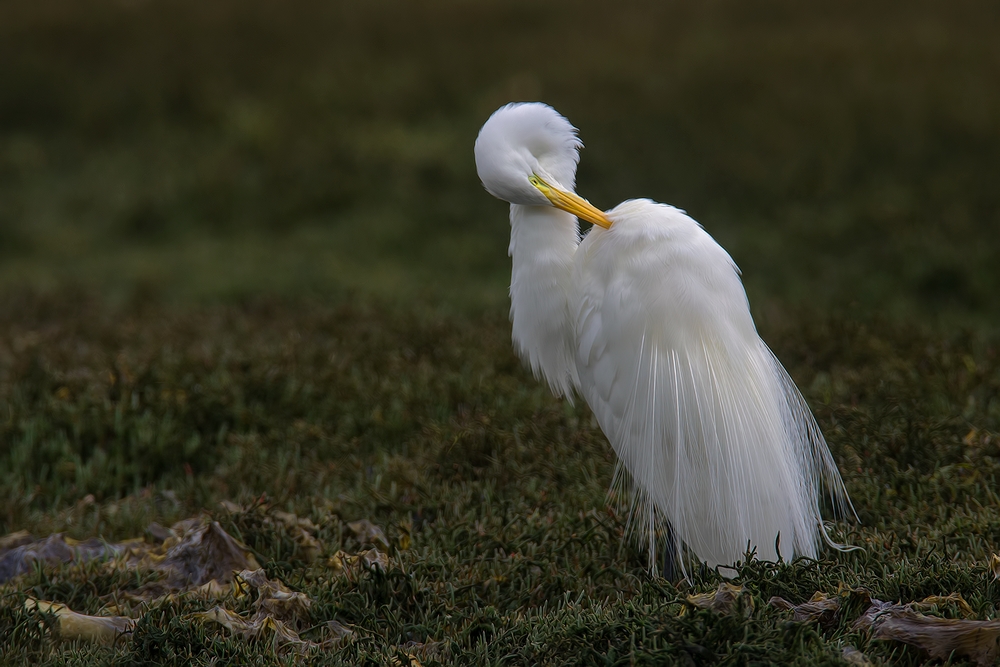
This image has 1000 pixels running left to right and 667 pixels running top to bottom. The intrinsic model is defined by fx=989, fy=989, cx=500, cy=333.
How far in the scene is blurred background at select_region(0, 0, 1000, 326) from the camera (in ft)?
25.6

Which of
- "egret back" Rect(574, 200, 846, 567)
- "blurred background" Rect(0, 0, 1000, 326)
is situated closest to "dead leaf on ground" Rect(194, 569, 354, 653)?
"egret back" Rect(574, 200, 846, 567)

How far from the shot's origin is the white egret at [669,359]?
312 centimetres

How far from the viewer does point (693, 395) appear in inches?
123

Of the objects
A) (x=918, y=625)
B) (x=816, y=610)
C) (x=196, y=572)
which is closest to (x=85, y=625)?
(x=196, y=572)

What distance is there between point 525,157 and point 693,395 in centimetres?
96

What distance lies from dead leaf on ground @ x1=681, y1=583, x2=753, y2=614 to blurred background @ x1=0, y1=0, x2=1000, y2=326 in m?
4.37

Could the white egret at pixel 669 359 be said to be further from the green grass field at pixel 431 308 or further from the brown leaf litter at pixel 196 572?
the brown leaf litter at pixel 196 572

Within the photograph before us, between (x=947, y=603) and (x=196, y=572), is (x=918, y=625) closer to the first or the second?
(x=947, y=603)

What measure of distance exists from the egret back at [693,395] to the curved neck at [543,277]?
13cm

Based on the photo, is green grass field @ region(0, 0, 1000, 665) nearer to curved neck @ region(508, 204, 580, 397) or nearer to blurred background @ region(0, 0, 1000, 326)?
blurred background @ region(0, 0, 1000, 326)

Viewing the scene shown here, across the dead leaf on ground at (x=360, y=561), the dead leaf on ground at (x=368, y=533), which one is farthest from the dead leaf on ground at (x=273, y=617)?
the dead leaf on ground at (x=368, y=533)

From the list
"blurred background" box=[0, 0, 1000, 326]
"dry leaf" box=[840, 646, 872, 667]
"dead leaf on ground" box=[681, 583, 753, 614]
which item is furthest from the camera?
"blurred background" box=[0, 0, 1000, 326]

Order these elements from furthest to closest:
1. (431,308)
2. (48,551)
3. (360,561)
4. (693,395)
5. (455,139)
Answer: (455,139), (431,308), (48,551), (360,561), (693,395)

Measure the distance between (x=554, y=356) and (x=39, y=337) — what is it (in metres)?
4.05
